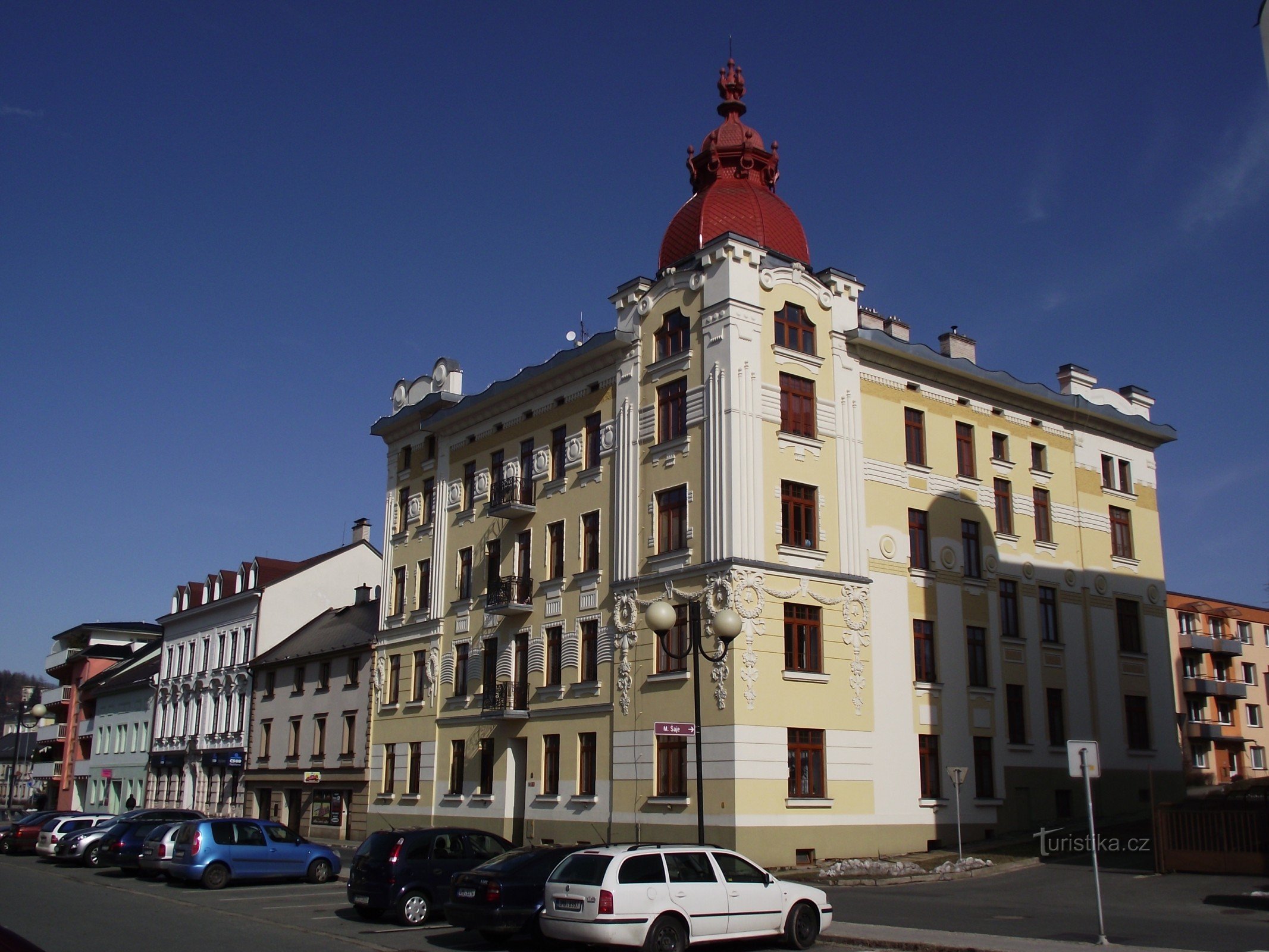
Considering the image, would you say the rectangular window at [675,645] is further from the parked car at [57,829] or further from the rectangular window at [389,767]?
the parked car at [57,829]

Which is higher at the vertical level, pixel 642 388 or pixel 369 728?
pixel 642 388

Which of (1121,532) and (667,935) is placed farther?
(1121,532)

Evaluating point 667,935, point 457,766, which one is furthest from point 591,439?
point 667,935

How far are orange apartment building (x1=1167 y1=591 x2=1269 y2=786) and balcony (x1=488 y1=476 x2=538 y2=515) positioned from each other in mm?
38998

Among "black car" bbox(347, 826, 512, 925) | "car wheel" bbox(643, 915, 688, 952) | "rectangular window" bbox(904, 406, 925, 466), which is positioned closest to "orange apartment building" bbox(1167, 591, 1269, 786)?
"rectangular window" bbox(904, 406, 925, 466)

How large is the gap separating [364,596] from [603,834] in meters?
26.6

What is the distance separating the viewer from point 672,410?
32.8 metres

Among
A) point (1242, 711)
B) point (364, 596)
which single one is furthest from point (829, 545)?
point (1242, 711)

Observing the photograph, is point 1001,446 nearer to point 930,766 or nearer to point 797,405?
point 797,405

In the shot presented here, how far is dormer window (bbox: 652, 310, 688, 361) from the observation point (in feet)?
108

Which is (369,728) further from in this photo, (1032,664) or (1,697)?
(1,697)

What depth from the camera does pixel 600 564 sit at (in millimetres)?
34406

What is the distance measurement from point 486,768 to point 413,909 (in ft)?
57.4

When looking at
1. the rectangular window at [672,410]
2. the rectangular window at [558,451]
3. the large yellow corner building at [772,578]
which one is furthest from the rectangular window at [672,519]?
the rectangular window at [558,451]
